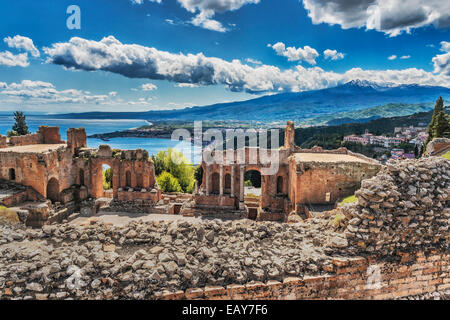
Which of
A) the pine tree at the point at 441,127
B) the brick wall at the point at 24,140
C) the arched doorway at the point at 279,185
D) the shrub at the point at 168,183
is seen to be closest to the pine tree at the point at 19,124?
the brick wall at the point at 24,140

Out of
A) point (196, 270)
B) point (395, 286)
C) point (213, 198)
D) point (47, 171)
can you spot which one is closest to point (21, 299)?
point (196, 270)

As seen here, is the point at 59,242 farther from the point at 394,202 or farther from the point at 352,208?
the point at 394,202

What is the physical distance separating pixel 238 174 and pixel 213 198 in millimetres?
2489

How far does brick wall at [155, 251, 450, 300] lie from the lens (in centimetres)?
573

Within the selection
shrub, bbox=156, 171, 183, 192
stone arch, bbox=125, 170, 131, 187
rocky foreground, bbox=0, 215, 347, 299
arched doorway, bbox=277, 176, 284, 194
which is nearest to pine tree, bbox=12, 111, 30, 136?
shrub, bbox=156, 171, 183, 192

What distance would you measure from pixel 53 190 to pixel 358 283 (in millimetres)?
21619

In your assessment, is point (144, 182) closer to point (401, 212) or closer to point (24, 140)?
point (24, 140)

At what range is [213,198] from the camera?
804 inches

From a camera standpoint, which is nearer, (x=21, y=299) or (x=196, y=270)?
(x=21, y=299)

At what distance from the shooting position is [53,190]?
69.9ft

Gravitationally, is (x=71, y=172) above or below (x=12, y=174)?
below

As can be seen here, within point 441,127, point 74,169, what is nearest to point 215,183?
point 74,169

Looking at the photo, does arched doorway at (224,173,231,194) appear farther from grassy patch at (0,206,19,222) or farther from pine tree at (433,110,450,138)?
pine tree at (433,110,450,138)

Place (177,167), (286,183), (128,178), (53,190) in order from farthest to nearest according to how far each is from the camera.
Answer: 1. (177,167)
2. (128,178)
3. (53,190)
4. (286,183)
